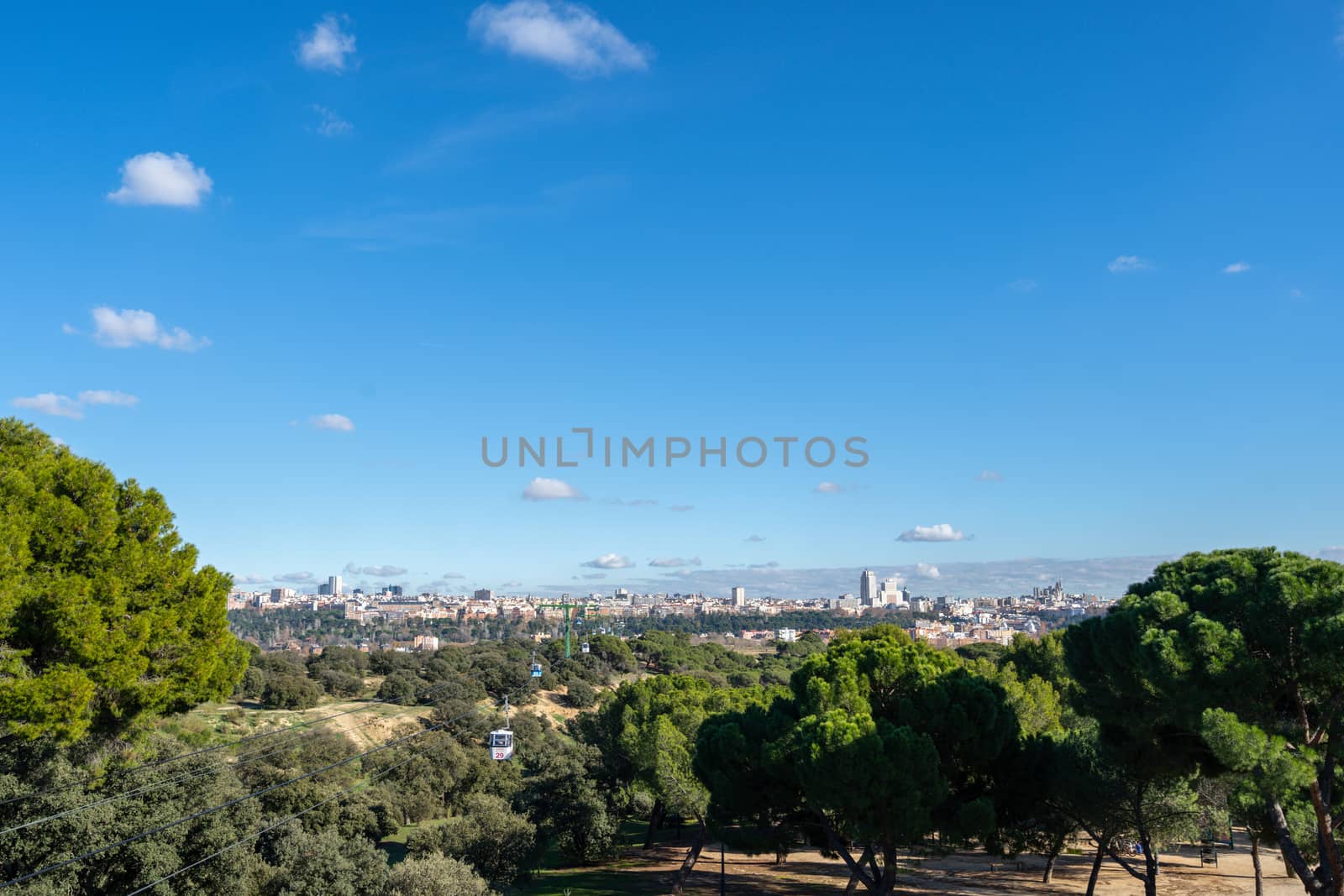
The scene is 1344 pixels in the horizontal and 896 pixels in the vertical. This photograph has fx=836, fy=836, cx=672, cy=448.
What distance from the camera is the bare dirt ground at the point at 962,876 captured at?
1014 inches

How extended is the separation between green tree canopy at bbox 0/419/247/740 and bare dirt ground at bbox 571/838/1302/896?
1451 cm

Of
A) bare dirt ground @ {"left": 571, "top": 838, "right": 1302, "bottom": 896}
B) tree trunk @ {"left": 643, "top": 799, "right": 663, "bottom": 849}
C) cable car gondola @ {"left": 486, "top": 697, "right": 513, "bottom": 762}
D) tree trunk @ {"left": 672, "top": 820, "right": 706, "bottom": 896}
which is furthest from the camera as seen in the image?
tree trunk @ {"left": 643, "top": 799, "right": 663, "bottom": 849}

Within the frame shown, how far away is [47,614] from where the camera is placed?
14594mm

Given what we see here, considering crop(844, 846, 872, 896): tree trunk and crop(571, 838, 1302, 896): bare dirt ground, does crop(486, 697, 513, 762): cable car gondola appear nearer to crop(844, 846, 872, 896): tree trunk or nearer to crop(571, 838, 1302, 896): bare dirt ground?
crop(571, 838, 1302, 896): bare dirt ground

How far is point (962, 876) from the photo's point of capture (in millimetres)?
28453

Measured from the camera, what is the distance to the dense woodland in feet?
44.9

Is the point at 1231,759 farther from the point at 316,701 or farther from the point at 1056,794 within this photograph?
Answer: the point at 316,701

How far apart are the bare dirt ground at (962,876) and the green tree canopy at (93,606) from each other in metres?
14.5

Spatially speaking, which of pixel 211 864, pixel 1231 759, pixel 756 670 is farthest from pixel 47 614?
pixel 756 670

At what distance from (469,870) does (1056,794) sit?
14.9 meters

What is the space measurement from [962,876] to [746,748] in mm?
14095

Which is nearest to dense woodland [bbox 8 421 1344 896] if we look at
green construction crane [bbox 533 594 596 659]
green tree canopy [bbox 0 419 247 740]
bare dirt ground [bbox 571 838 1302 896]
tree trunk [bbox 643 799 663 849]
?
green tree canopy [bbox 0 419 247 740]

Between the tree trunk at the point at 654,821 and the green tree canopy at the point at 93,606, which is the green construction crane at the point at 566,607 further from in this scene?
the green tree canopy at the point at 93,606

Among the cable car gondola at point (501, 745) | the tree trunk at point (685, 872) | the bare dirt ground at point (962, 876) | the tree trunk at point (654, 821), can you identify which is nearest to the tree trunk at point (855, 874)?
the bare dirt ground at point (962, 876)
